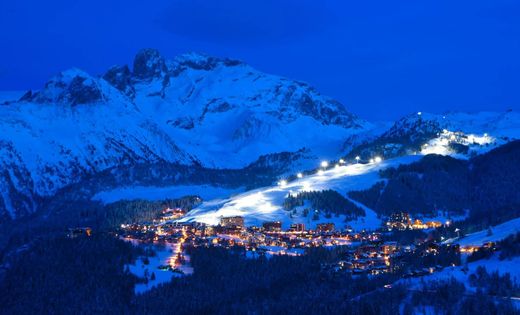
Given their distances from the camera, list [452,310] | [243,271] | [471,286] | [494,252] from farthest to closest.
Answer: [243,271], [494,252], [471,286], [452,310]

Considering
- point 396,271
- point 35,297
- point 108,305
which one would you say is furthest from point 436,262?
point 35,297

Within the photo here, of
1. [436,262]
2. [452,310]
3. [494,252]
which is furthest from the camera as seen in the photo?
[436,262]

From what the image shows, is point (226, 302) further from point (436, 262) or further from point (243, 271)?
point (436, 262)

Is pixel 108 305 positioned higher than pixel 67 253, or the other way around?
pixel 67 253

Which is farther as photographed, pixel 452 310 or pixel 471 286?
pixel 471 286

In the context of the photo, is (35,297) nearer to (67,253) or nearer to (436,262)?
(67,253)

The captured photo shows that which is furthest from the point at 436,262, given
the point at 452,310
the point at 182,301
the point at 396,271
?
the point at 182,301

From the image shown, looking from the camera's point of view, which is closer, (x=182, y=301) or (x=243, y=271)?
(x=182, y=301)

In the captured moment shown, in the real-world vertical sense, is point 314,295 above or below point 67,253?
below

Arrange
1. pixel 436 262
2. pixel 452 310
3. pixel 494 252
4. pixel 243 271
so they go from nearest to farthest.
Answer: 1. pixel 452 310
2. pixel 494 252
3. pixel 436 262
4. pixel 243 271
